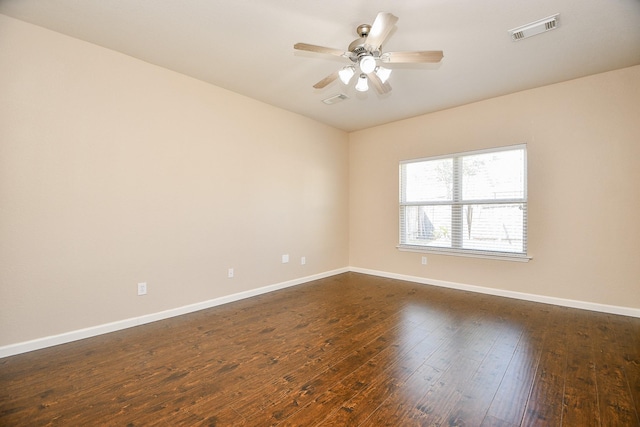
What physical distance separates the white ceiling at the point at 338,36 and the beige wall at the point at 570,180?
→ 33 cm

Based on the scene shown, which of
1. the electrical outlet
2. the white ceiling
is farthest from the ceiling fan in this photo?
the electrical outlet

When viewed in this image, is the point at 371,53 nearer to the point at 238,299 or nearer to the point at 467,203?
the point at 467,203

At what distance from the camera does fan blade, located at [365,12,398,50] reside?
1812 mm

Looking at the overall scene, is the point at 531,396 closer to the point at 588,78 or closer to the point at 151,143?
the point at 588,78

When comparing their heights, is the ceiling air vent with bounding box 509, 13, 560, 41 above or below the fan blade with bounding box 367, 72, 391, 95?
above

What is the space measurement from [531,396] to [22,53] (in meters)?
4.78

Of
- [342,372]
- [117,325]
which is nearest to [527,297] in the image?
[342,372]

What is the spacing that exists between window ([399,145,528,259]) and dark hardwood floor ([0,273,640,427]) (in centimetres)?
112

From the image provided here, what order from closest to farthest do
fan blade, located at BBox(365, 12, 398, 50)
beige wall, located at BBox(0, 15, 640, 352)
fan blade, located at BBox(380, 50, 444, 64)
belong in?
fan blade, located at BBox(365, 12, 398, 50)
fan blade, located at BBox(380, 50, 444, 64)
beige wall, located at BBox(0, 15, 640, 352)

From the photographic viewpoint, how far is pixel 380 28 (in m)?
1.93

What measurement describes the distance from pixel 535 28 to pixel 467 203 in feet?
7.77

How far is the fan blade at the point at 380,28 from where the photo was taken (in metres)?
1.81

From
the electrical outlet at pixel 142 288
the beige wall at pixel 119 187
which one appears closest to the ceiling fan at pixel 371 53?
the beige wall at pixel 119 187

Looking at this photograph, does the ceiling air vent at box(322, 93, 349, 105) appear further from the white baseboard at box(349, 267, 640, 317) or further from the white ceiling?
the white baseboard at box(349, 267, 640, 317)
